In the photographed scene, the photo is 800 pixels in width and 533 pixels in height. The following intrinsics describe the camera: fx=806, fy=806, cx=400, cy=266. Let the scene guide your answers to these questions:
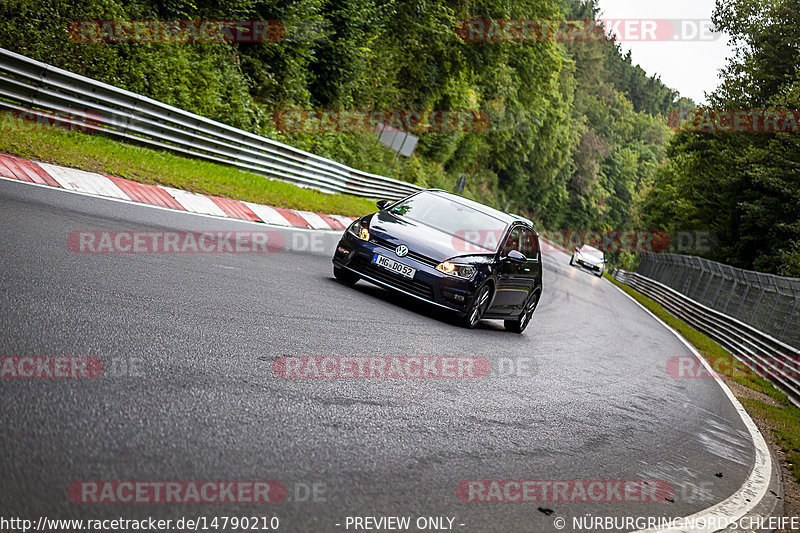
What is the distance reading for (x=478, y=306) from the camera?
1058 cm

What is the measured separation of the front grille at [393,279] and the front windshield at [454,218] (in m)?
1.07

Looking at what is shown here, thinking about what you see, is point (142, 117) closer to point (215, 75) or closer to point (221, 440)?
point (215, 75)

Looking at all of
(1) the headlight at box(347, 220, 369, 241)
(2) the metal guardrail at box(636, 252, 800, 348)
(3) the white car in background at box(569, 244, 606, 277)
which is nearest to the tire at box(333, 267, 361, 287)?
(1) the headlight at box(347, 220, 369, 241)

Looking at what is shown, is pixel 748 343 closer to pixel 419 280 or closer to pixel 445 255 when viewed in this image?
pixel 445 255

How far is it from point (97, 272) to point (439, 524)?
14.2 feet

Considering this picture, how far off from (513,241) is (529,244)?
0.86m

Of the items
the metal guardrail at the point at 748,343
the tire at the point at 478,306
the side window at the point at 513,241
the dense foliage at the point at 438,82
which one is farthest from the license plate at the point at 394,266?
the dense foliage at the point at 438,82

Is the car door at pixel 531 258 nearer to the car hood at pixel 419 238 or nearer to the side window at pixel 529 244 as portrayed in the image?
the side window at pixel 529 244

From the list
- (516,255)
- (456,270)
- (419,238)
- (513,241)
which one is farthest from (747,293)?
(419,238)

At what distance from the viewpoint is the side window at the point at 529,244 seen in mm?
12031

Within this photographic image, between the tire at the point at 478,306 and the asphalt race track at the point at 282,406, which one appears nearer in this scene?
the asphalt race track at the point at 282,406

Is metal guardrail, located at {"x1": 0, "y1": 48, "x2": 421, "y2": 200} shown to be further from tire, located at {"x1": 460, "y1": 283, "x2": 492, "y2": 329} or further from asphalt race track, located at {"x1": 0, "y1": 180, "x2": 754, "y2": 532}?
tire, located at {"x1": 460, "y1": 283, "x2": 492, "y2": 329}

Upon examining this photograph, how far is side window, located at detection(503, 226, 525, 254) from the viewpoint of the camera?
11214mm

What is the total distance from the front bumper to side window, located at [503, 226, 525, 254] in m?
1.07
